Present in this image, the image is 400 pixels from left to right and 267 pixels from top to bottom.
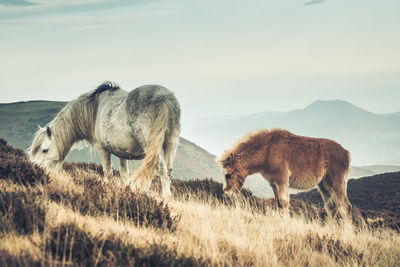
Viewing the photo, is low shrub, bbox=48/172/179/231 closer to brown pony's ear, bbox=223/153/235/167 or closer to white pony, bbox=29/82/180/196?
white pony, bbox=29/82/180/196

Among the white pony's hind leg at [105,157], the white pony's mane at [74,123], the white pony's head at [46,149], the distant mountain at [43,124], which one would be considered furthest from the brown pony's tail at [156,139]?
the distant mountain at [43,124]

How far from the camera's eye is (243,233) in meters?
5.18

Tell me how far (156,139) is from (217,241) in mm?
3274

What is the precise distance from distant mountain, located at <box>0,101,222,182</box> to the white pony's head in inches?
737

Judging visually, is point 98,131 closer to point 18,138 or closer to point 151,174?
point 151,174

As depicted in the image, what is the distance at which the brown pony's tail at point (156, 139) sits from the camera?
7.35 meters

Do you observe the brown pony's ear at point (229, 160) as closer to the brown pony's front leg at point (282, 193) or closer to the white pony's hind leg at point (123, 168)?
the brown pony's front leg at point (282, 193)

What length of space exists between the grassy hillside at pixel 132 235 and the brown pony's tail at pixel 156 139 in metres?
1.08

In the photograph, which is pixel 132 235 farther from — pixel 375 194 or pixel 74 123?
pixel 375 194

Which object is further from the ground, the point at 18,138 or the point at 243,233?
the point at 243,233

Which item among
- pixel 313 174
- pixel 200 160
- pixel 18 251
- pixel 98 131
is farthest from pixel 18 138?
pixel 18 251

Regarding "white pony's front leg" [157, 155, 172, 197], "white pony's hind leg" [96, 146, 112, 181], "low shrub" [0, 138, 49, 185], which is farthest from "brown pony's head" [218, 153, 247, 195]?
"low shrub" [0, 138, 49, 185]

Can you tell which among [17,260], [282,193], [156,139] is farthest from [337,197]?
[17,260]

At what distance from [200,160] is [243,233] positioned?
26.7 m
